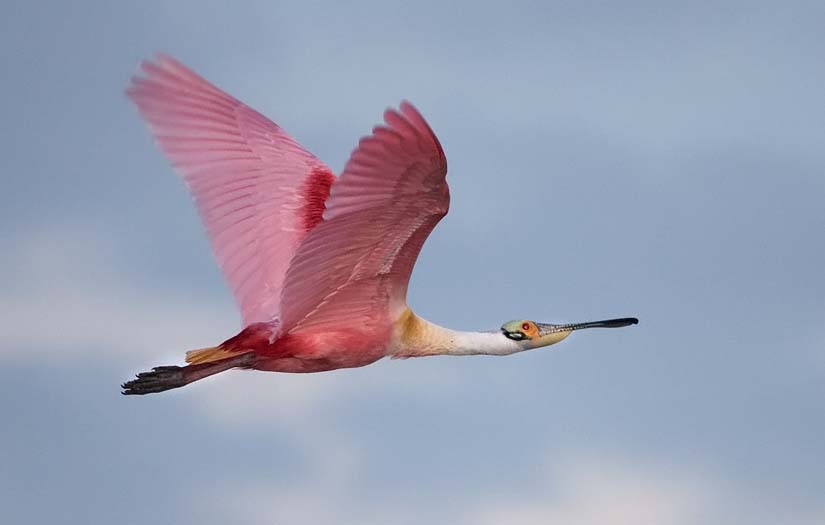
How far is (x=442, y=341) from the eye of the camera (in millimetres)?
13562

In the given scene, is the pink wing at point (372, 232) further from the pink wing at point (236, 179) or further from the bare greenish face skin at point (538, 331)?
the bare greenish face skin at point (538, 331)

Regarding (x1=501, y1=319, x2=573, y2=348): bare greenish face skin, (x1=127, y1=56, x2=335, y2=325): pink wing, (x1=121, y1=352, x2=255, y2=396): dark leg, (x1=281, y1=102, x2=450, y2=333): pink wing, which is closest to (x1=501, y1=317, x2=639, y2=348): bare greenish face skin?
(x1=501, y1=319, x2=573, y2=348): bare greenish face skin

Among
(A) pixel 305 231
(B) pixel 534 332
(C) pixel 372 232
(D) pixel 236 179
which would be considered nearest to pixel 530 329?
(B) pixel 534 332

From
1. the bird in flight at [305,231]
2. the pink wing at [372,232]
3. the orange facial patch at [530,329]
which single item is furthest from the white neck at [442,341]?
the pink wing at [372,232]

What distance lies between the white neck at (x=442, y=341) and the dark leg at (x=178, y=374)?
1228 millimetres

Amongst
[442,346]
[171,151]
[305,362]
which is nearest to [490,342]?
[442,346]

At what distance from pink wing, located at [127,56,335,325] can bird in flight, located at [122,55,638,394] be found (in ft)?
0.03

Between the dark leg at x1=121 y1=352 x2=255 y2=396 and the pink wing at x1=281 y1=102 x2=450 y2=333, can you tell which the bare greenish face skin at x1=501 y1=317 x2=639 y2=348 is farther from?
the dark leg at x1=121 y1=352 x2=255 y2=396

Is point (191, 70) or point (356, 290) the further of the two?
point (191, 70)

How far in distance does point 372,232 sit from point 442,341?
2.09m

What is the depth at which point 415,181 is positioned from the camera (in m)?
11.1

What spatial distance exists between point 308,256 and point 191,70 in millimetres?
2852

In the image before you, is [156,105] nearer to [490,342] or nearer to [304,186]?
[304,186]

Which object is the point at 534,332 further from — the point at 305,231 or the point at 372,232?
the point at 372,232
